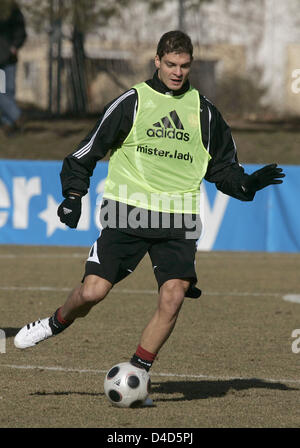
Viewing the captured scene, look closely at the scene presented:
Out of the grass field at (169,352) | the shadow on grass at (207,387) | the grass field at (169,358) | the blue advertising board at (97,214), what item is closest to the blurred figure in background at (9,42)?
the blue advertising board at (97,214)

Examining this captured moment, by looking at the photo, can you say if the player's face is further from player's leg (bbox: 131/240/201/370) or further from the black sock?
the black sock

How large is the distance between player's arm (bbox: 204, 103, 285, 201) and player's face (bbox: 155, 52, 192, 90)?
0.29 m

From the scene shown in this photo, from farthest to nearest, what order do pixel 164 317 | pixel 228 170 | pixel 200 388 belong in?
pixel 200 388, pixel 228 170, pixel 164 317

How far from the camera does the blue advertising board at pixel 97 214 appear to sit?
55.4 ft

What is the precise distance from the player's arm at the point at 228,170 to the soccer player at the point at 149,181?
0.08ft

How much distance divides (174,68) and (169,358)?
8.40 ft

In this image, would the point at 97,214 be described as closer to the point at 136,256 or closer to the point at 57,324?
the point at 57,324

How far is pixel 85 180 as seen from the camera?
6.50 meters

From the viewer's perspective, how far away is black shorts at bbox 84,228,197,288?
6.40 meters

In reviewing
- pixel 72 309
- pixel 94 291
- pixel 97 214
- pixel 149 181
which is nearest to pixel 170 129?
pixel 149 181

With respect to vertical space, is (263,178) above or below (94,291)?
above

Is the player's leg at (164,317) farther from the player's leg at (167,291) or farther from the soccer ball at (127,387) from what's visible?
the soccer ball at (127,387)

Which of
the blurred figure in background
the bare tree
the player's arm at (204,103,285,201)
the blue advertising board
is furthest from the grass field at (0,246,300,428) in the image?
the bare tree

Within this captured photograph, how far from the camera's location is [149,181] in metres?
6.46
